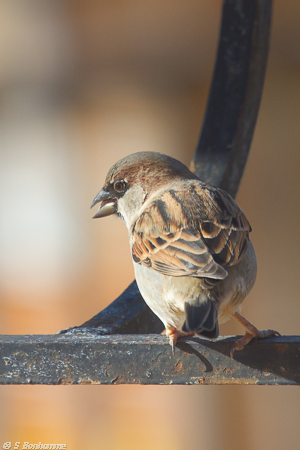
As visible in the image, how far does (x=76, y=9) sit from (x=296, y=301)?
8.82ft

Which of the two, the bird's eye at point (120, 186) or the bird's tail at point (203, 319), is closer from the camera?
the bird's tail at point (203, 319)

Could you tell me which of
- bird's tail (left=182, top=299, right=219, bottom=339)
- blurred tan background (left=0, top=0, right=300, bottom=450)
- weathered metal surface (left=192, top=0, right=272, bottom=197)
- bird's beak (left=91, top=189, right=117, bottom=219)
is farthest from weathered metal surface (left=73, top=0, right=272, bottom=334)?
blurred tan background (left=0, top=0, right=300, bottom=450)

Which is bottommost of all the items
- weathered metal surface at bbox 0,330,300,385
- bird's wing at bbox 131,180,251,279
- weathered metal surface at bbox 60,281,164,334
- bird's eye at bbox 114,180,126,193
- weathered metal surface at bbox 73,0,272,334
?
weathered metal surface at bbox 0,330,300,385

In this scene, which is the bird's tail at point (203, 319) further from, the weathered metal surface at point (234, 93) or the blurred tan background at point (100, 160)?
the blurred tan background at point (100, 160)

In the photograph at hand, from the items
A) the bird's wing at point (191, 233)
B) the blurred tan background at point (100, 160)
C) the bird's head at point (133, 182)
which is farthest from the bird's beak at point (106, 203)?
the blurred tan background at point (100, 160)

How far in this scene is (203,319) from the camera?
1.32 metres

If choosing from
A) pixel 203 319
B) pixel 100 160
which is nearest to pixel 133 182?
pixel 203 319

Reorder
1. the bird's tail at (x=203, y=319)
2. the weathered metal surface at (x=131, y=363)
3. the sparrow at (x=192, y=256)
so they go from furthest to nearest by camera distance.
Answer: the sparrow at (x=192, y=256), the bird's tail at (x=203, y=319), the weathered metal surface at (x=131, y=363)

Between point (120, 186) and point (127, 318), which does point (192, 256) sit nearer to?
point (127, 318)

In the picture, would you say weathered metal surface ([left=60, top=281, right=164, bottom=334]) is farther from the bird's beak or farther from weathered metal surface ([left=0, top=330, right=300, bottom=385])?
the bird's beak

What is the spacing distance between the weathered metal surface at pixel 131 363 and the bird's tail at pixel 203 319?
11cm

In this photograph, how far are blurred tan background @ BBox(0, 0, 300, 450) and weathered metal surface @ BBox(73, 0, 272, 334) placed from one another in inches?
93.7

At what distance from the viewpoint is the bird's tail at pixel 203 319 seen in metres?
1.24

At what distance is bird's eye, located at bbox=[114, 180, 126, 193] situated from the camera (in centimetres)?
193
